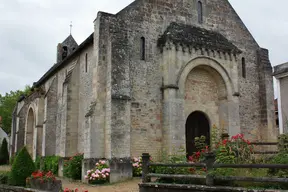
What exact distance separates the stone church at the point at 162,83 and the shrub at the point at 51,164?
3.03 ft

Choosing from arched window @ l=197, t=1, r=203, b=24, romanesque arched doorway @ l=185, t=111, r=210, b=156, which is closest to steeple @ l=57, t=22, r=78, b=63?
arched window @ l=197, t=1, r=203, b=24

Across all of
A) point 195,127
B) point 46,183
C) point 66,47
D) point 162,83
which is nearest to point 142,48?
point 162,83

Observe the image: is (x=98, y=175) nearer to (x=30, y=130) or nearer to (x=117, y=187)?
(x=117, y=187)

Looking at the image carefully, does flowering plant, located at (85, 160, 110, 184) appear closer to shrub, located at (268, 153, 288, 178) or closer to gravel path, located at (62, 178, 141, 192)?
gravel path, located at (62, 178, 141, 192)

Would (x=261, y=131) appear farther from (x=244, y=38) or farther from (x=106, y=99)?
(x=106, y=99)

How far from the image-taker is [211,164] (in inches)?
390

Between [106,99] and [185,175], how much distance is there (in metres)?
6.95

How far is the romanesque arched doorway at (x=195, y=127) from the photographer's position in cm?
1883

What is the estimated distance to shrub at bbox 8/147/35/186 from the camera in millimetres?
14180

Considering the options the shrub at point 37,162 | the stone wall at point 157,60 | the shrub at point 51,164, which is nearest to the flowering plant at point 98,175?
the stone wall at point 157,60

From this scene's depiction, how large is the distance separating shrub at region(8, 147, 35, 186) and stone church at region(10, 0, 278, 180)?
→ 2.58 metres

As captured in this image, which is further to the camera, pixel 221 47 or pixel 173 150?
pixel 221 47

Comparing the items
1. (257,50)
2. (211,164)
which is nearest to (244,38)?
(257,50)

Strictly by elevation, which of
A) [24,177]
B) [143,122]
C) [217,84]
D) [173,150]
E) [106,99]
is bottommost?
[24,177]
